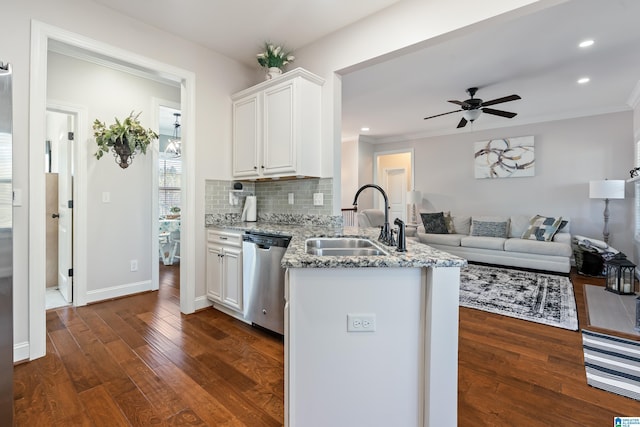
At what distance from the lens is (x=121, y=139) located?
3.24 meters

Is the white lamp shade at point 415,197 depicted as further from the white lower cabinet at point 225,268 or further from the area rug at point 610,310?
the white lower cabinet at point 225,268

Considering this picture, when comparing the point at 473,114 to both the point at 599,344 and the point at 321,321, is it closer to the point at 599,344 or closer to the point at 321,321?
the point at 599,344

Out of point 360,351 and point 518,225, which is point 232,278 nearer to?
point 360,351

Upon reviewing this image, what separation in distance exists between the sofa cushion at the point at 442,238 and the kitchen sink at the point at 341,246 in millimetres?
4169

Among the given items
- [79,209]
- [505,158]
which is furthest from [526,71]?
[79,209]

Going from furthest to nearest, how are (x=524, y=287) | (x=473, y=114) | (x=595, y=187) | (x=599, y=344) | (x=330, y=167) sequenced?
(x=595, y=187) < (x=473, y=114) < (x=524, y=287) < (x=330, y=167) < (x=599, y=344)

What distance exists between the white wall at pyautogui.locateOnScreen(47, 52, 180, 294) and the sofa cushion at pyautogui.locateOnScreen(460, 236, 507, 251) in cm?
501

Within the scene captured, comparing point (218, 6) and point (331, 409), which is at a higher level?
point (218, 6)

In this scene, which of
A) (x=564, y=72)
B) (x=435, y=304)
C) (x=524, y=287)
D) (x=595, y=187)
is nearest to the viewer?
(x=435, y=304)

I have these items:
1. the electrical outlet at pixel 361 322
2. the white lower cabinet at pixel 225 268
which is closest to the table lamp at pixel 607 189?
the electrical outlet at pixel 361 322

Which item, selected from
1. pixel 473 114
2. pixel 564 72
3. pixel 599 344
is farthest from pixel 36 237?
pixel 564 72

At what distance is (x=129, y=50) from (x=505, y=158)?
6214mm

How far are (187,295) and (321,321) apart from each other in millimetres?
2169

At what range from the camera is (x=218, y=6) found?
2.47m
